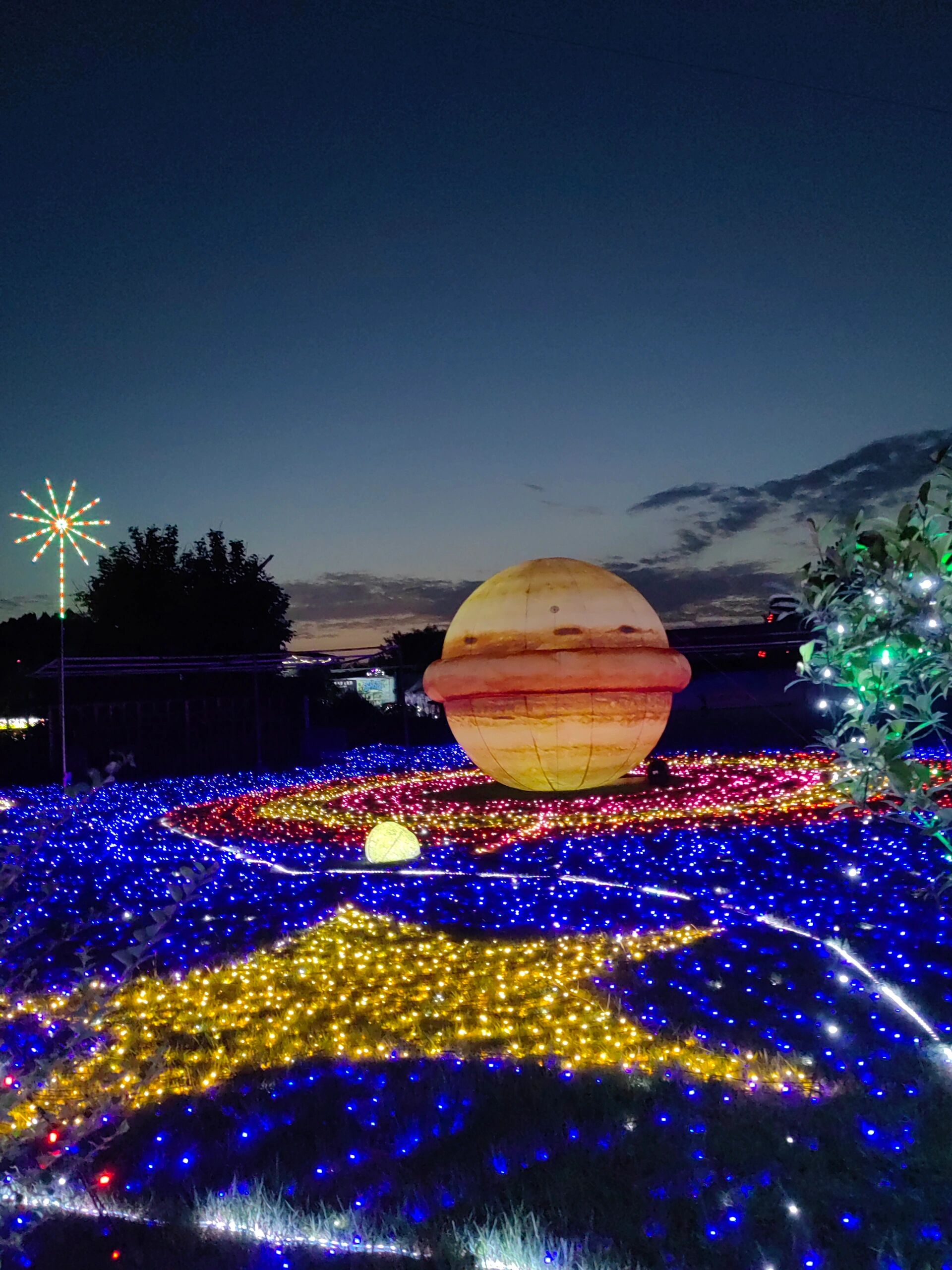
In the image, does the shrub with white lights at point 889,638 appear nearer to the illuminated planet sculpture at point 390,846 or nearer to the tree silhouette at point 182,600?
the illuminated planet sculpture at point 390,846

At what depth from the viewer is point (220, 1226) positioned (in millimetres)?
3221

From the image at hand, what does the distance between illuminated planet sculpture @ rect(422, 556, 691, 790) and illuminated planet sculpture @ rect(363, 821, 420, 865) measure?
6.29 feet

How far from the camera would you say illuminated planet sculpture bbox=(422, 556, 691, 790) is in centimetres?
985

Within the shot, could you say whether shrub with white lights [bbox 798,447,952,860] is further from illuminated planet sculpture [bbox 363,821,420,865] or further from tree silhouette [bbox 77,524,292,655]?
tree silhouette [bbox 77,524,292,655]

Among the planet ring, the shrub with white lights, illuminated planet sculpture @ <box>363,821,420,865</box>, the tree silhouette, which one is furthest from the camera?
the tree silhouette

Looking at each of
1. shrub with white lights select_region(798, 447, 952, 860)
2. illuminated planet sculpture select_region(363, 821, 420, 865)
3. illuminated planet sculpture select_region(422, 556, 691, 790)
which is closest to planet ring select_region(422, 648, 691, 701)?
illuminated planet sculpture select_region(422, 556, 691, 790)

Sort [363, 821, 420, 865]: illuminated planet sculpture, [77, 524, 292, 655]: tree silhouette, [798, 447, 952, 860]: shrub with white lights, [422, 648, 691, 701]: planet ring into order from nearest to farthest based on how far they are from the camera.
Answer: [798, 447, 952, 860]: shrub with white lights, [363, 821, 420, 865]: illuminated planet sculpture, [422, 648, 691, 701]: planet ring, [77, 524, 292, 655]: tree silhouette

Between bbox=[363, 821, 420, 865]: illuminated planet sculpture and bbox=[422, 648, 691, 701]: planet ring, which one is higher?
bbox=[422, 648, 691, 701]: planet ring

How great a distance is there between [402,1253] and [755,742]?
1883 cm

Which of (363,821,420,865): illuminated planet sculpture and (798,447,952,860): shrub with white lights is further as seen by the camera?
(363,821,420,865): illuminated planet sculpture

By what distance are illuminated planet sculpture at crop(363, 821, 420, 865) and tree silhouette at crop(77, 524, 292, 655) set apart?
2579 cm

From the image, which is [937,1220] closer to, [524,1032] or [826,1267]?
[826,1267]

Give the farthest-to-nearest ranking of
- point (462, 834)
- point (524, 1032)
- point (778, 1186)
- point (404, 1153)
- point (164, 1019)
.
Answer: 1. point (462, 834)
2. point (164, 1019)
3. point (524, 1032)
4. point (404, 1153)
5. point (778, 1186)

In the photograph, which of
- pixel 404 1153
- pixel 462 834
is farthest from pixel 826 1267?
pixel 462 834
